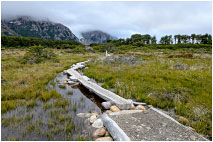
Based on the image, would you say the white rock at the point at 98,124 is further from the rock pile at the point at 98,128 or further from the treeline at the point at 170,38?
the treeline at the point at 170,38

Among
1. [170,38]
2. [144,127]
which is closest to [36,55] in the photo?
[144,127]

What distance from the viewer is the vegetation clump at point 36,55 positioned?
15.2m

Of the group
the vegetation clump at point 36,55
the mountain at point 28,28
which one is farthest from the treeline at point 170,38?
the mountain at point 28,28

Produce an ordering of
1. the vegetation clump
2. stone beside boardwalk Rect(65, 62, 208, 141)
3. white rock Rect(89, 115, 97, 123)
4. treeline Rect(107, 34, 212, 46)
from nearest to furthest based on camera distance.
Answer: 1. stone beside boardwalk Rect(65, 62, 208, 141)
2. white rock Rect(89, 115, 97, 123)
3. the vegetation clump
4. treeline Rect(107, 34, 212, 46)

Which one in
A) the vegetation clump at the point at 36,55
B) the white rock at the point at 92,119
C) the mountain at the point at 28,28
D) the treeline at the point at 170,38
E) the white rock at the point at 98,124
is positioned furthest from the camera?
the mountain at the point at 28,28

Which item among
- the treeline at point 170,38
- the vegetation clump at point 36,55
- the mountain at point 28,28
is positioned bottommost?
the vegetation clump at point 36,55

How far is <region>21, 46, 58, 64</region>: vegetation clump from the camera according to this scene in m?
15.2

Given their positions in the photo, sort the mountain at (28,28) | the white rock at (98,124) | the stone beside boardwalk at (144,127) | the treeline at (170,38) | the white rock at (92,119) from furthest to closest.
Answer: the mountain at (28,28), the treeline at (170,38), the white rock at (92,119), the white rock at (98,124), the stone beside boardwalk at (144,127)

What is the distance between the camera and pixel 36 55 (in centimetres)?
1647

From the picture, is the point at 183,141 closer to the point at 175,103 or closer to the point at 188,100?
the point at 175,103

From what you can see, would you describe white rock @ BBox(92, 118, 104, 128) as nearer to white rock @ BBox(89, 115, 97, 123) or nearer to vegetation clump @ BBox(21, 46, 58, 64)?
white rock @ BBox(89, 115, 97, 123)

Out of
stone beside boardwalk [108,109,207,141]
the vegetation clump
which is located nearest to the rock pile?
stone beside boardwalk [108,109,207,141]

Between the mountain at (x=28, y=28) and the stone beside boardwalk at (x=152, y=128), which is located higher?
the mountain at (x=28, y=28)

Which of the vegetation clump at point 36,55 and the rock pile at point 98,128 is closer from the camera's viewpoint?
the rock pile at point 98,128
